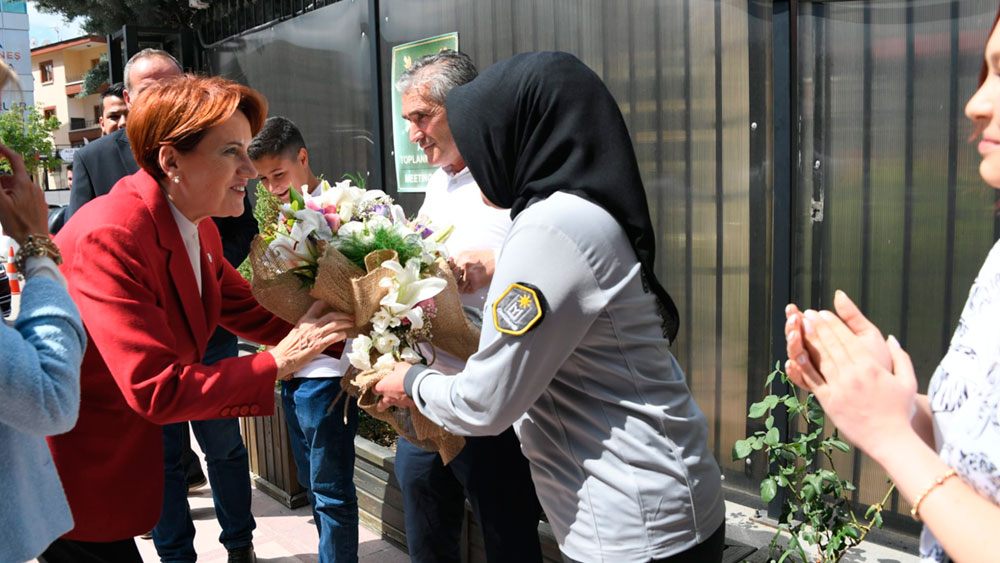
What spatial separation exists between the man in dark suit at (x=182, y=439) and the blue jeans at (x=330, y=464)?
56 cm

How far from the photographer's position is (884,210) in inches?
116

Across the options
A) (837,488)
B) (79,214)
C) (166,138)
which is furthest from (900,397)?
(79,214)

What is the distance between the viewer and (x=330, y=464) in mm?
2930

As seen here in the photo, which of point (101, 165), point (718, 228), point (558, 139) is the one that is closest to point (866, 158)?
point (718, 228)

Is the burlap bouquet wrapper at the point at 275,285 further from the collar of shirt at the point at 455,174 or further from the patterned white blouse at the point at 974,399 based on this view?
the patterned white blouse at the point at 974,399

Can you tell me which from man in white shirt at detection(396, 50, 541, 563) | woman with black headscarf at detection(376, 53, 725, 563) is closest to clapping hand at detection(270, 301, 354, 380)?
man in white shirt at detection(396, 50, 541, 563)

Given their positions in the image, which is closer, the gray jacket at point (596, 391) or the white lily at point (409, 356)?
the gray jacket at point (596, 391)

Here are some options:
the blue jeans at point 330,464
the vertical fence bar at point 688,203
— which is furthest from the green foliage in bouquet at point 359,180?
the vertical fence bar at point 688,203

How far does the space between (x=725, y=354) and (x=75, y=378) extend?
2.68 meters

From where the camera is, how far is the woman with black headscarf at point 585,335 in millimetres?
1584

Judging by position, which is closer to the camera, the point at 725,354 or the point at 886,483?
the point at 886,483

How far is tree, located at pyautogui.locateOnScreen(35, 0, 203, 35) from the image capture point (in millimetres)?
8961

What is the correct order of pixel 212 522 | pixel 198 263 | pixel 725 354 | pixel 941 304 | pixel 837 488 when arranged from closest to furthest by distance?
pixel 198 263 → pixel 837 488 → pixel 941 304 → pixel 725 354 → pixel 212 522

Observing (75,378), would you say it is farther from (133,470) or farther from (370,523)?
(370,523)
